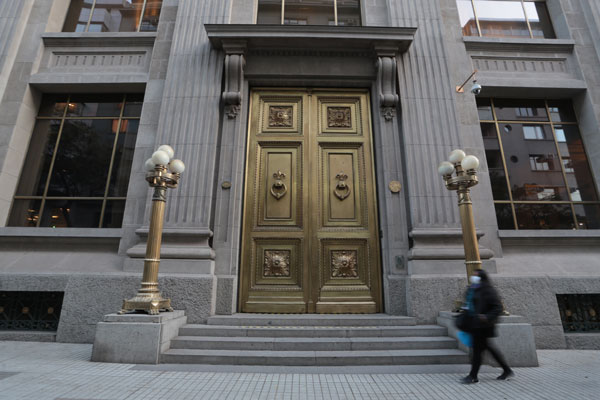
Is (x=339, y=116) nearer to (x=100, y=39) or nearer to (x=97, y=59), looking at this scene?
(x=97, y=59)

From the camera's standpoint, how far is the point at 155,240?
240 inches

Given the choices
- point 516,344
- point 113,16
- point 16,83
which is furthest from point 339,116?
point 16,83

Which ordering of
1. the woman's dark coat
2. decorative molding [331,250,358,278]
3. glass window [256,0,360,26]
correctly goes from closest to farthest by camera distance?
the woman's dark coat < decorative molding [331,250,358,278] < glass window [256,0,360,26]

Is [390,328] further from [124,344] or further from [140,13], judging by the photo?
[140,13]

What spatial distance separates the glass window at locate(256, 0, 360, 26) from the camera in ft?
32.1

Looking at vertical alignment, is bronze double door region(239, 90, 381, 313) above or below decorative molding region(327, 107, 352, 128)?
below

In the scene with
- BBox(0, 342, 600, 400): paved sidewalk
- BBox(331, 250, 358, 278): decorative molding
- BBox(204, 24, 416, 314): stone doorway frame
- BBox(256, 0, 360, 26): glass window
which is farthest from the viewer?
BBox(256, 0, 360, 26): glass window

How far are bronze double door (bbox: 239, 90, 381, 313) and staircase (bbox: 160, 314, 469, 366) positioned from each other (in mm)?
943

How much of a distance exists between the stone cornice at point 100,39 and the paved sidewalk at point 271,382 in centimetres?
849

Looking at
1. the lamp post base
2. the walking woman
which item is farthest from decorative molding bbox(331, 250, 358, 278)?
the lamp post base

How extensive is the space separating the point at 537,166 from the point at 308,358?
8380mm

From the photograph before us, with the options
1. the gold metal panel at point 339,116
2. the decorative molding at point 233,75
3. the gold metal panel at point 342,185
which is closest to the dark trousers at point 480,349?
the gold metal panel at point 342,185

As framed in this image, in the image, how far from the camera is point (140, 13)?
33.5 feet

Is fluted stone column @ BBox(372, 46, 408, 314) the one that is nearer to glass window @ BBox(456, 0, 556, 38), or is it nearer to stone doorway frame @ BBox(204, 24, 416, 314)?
stone doorway frame @ BBox(204, 24, 416, 314)
